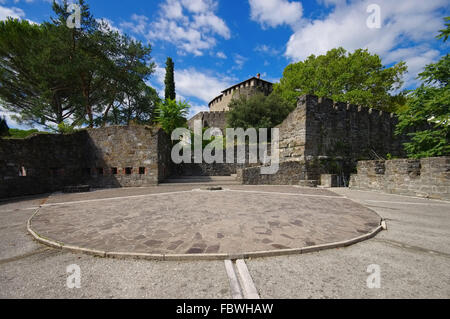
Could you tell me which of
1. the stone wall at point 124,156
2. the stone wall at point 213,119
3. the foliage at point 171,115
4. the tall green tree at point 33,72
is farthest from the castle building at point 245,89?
the stone wall at point 124,156

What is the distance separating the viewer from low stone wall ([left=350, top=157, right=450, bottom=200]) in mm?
6287

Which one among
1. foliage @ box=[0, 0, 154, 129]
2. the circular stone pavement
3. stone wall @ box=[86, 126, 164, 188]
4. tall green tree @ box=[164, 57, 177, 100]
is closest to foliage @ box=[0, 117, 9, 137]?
foliage @ box=[0, 0, 154, 129]

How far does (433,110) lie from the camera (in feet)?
26.5

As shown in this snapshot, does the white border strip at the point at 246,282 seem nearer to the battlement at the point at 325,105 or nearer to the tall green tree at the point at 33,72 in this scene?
the battlement at the point at 325,105

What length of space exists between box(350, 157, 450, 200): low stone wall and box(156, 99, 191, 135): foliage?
12.8m

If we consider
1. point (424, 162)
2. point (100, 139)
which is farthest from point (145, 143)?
point (424, 162)


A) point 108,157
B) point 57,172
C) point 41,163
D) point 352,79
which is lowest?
point 57,172

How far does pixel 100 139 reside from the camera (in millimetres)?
10266

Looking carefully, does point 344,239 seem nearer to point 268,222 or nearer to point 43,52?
point 268,222

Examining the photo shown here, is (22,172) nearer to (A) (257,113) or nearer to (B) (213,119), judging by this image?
(A) (257,113)

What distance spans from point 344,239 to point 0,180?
1256 centimetres

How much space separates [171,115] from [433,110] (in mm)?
15560

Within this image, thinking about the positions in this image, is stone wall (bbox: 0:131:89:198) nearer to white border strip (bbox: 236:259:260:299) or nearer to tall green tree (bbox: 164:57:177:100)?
white border strip (bbox: 236:259:260:299)

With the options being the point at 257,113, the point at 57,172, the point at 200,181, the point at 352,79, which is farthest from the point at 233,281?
the point at 352,79
